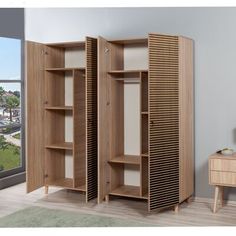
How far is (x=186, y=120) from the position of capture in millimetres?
3551

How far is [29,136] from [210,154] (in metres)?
1.68

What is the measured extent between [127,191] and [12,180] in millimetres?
1400

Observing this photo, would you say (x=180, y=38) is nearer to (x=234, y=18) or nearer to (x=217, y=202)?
(x=234, y=18)

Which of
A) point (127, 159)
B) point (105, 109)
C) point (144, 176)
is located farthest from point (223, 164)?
point (105, 109)

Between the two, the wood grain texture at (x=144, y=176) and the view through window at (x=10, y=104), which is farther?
the view through window at (x=10, y=104)

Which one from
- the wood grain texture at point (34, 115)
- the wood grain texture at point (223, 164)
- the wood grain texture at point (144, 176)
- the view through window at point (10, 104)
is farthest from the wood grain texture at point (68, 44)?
the wood grain texture at point (223, 164)

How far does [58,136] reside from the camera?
13.6 ft

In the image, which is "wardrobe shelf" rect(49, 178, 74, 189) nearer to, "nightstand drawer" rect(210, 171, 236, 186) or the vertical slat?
the vertical slat

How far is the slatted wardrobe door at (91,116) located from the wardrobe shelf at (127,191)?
0.20 metres

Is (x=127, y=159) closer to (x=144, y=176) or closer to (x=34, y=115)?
(x=144, y=176)

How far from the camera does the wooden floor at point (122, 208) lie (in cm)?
323

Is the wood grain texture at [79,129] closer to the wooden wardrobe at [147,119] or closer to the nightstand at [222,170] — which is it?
the wooden wardrobe at [147,119]

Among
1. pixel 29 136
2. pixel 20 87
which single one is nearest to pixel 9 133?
pixel 20 87

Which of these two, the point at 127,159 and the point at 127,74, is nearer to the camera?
the point at 127,159
